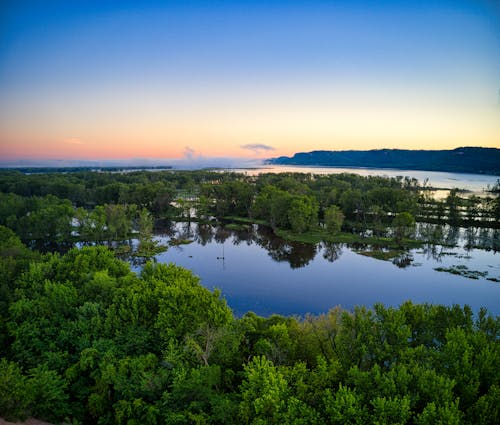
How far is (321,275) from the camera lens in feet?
168

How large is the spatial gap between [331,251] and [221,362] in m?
47.8

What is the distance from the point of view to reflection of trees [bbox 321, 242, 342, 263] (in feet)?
198

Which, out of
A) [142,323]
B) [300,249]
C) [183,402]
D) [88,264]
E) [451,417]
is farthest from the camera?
[300,249]

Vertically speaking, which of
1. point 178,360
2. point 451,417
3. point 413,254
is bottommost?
point 413,254

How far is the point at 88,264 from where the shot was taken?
101 ft

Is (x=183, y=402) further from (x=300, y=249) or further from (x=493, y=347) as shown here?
(x=300, y=249)

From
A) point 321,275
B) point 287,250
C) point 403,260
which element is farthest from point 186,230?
point 403,260

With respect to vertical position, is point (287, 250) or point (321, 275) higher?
point (287, 250)

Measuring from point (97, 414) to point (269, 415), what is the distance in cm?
1072

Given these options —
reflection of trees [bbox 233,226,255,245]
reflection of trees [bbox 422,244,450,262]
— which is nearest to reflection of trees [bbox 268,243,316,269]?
reflection of trees [bbox 233,226,255,245]

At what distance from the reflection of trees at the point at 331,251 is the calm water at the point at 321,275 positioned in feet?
0.24

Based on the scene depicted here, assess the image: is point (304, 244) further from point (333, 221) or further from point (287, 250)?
point (333, 221)

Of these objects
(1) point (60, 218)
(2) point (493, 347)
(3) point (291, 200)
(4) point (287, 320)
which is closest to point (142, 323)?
(4) point (287, 320)

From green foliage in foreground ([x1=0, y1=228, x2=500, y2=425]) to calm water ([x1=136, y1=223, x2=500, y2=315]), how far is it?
16693 millimetres
